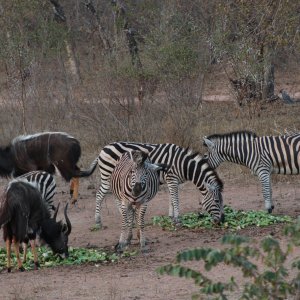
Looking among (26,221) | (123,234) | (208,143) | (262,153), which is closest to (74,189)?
(208,143)

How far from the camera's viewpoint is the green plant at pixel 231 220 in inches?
472

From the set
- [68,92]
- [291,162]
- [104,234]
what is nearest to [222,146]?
[291,162]

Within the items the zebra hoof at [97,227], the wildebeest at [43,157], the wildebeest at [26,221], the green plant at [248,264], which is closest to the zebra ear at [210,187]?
the zebra hoof at [97,227]

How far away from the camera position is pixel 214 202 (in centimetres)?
1202

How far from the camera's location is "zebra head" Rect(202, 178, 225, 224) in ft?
39.4

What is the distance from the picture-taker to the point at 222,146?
13.5m

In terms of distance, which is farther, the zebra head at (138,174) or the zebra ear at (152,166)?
the zebra ear at (152,166)

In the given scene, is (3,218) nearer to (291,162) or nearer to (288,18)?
(291,162)

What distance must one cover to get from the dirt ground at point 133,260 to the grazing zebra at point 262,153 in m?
0.63

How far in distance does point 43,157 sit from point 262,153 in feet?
12.7

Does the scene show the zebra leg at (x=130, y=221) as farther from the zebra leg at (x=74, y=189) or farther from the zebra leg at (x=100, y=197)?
the zebra leg at (x=74, y=189)

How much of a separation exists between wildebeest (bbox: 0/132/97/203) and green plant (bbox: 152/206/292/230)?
2.28 m

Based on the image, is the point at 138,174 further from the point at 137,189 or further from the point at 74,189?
the point at 74,189

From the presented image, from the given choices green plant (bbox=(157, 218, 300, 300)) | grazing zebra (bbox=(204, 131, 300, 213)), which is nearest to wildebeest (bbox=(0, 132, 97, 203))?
grazing zebra (bbox=(204, 131, 300, 213))
